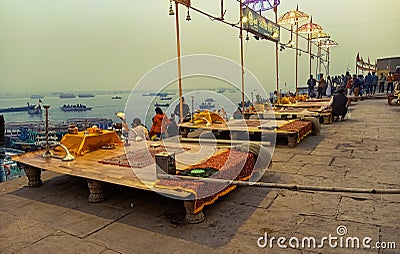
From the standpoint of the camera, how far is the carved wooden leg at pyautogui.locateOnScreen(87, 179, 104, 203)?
3.61 meters

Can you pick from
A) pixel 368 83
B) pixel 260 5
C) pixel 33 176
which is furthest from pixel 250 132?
pixel 368 83

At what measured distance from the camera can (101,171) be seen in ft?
12.4

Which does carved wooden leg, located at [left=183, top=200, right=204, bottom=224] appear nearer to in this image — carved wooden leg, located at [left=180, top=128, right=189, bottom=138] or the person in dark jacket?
carved wooden leg, located at [left=180, top=128, right=189, bottom=138]

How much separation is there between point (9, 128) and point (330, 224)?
6.41 meters

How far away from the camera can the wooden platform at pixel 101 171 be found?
10.0ft

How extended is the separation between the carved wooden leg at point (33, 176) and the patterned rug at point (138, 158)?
0.97 m

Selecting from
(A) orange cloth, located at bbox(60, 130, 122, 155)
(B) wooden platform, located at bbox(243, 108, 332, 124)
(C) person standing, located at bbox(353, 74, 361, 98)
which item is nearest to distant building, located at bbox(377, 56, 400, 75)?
(C) person standing, located at bbox(353, 74, 361, 98)

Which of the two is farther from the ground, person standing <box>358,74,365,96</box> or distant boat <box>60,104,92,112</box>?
person standing <box>358,74,365,96</box>

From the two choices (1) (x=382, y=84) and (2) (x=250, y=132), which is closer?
(2) (x=250, y=132)

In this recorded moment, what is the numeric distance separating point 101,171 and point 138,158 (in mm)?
735

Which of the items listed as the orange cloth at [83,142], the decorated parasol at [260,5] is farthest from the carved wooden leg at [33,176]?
the decorated parasol at [260,5]

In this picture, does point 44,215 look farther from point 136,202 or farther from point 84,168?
point 136,202

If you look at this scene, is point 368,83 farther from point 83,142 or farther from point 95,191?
point 95,191

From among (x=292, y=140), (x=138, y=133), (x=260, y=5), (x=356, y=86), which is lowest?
(x=292, y=140)
